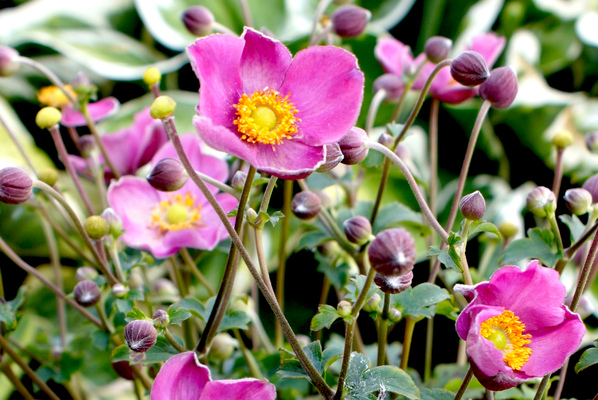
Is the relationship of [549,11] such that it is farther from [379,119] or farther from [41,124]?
[41,124]

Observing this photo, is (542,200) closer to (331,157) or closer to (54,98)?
(331,157)

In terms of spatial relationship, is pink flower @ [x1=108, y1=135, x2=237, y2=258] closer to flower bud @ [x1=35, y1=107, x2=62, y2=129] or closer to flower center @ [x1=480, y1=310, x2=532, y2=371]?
flower bud @ [x1=35, y1=107, x2=62, y2=129]

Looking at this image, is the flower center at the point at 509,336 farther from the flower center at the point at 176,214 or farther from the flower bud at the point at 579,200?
the flower center at the point at 176,214

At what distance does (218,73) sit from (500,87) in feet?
0.79

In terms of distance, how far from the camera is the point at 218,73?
426mm

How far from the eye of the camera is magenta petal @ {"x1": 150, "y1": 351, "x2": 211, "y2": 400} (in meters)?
0.38

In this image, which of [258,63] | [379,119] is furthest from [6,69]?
[379,119]

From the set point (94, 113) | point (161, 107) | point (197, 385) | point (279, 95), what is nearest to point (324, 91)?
point (279, 95)

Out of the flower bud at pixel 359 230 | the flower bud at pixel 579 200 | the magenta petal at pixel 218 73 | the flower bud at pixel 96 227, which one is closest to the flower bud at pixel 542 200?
the flower bud at pixel 579 200

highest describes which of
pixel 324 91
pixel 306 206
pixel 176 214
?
pixel 324 91

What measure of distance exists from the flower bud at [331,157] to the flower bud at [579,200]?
0.70 feet

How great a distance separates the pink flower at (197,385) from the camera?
384mm

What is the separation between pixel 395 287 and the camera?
373 mm

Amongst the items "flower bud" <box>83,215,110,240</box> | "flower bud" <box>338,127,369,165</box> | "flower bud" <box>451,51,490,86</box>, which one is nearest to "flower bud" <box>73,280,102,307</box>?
"flower bud" <box>83,215,110,240</box>
